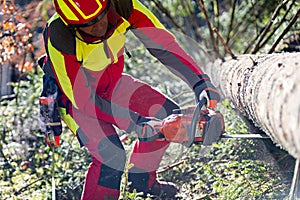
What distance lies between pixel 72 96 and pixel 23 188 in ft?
4.43

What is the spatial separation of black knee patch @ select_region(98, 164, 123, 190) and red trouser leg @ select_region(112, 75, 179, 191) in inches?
16.0

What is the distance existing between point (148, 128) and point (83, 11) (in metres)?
0.84

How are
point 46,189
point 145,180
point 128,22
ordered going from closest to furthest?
1. point 128,22
2. point 145,180
3. point 46,189

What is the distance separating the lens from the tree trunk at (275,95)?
1843mm

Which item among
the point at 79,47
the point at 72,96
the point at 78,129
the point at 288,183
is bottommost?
the point at 288,183

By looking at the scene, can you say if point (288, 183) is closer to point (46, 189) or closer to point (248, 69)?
point (248, 69)

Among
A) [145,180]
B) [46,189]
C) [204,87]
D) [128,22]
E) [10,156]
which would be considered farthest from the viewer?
[10,156]

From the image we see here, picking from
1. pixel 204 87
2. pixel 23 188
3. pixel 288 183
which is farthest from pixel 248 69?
pixel 23 188

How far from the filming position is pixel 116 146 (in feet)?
10.7

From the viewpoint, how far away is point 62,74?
3143mm

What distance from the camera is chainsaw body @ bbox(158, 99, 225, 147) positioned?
9.45 feet

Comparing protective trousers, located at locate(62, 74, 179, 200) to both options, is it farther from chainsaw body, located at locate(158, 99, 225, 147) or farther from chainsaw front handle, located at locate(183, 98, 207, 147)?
chainsaw front handle, located at locate(183, 98, 207, 147)

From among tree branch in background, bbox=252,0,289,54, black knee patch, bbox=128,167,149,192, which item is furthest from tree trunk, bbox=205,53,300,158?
black knee patch, bbox=128,167,149,192

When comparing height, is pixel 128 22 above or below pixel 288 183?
above
